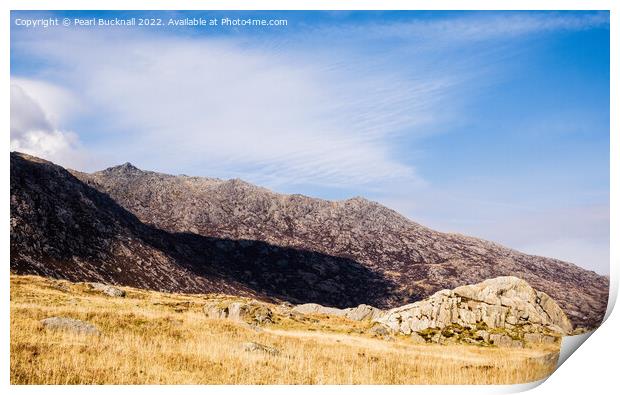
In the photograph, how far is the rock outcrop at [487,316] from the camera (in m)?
39.7

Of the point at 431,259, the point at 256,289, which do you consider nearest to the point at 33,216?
the point at 256,289

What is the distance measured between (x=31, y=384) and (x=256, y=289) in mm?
146214

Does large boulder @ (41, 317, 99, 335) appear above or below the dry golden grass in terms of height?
above

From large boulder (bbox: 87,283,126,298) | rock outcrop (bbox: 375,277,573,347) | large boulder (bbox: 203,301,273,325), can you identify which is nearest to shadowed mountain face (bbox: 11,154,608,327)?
large boulder (bbox: 87,283,126,298)

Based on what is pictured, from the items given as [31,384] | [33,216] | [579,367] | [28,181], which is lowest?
[31,384]

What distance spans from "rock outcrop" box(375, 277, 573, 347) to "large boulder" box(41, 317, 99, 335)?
26589mm

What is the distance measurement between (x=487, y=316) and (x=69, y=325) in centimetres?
3233

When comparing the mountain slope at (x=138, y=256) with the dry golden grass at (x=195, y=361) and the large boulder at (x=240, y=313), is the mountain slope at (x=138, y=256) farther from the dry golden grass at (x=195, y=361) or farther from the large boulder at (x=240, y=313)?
the dry golden grass at (x=195, y=361)

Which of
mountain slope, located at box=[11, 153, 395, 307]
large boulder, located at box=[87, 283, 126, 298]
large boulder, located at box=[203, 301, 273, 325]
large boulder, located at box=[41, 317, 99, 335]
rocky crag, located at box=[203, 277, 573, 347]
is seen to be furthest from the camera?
mountain slope, located at box=[11, 153, 395, 307]

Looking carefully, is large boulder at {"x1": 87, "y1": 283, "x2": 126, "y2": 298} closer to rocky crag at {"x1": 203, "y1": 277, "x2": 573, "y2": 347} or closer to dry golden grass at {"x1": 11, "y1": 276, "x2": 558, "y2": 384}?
rocky crag at {"x1": 203, "y1": 277, "x2": 573, "y2": 347}

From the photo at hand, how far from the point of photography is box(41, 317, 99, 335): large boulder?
23.0 meters

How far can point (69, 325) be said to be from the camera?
23.5 meters
